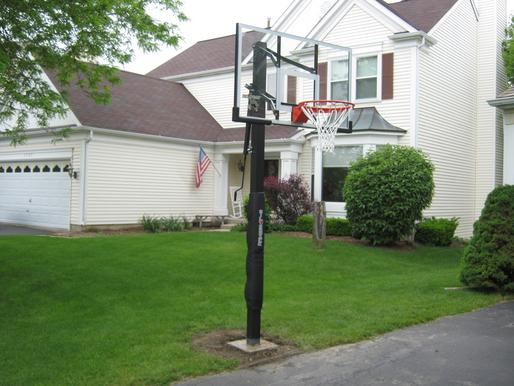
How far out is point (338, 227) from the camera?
54.9ft

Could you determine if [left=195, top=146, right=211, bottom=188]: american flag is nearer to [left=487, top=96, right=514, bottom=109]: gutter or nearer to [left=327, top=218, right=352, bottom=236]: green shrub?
[left=327, top=218, right=352, bottom=236]: green shrub

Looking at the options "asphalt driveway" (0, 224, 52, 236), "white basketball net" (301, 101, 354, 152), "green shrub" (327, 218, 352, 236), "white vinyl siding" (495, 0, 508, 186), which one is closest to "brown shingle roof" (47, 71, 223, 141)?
"asphalt driveway" (0, 224, 52, 236)

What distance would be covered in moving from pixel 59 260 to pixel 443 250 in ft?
33.8

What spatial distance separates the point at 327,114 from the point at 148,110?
43.4 feet

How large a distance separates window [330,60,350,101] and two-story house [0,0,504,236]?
0.04 meters

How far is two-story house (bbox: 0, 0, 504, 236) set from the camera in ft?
58.1

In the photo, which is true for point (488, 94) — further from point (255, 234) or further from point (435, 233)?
point (255, 234)

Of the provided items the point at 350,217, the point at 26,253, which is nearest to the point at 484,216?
the point at 350,217

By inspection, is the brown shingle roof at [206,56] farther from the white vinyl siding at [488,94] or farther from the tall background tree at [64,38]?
the tall background tree at [64,38]

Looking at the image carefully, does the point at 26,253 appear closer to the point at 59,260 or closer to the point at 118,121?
the point at 59,260

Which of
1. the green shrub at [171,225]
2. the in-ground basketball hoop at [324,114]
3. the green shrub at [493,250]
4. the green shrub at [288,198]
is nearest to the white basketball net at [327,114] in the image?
the in-ground basketball hoop at [324,114]

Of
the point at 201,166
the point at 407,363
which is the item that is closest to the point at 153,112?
the point at 201,166

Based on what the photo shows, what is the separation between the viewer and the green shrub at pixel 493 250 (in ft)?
30.8

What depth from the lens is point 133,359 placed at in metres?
5.90
